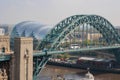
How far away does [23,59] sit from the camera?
118 feet

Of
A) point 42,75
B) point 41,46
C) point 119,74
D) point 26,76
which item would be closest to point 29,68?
point 26,76

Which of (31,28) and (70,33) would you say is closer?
(70,33)

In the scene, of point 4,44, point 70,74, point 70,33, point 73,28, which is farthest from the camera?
point 70,74

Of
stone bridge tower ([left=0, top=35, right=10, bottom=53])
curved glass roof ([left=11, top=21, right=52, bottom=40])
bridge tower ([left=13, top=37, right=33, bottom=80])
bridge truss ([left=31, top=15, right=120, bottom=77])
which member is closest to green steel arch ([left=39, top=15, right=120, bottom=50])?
bridge truss ([left=31, top=15, right=120, bottom=77])

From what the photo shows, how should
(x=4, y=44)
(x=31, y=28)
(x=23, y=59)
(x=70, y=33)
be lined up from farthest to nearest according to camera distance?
(x=31, y=28) < (x=70, y=33) < (x=4, y=44) < (x=23, y=59)

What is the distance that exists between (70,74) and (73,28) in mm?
7918

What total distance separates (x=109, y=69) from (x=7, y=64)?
2989cm

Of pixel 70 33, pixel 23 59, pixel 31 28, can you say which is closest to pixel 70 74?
pixel 70 33

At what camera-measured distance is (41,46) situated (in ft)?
161

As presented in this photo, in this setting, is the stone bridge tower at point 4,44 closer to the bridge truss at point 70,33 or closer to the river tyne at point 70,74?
the bridge truss at point 70,33

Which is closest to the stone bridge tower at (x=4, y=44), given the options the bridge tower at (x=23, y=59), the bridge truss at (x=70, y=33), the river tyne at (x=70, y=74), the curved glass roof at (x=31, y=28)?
the bridge tower at (x=23, y=59)

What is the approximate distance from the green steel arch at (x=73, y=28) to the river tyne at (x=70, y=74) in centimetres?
634

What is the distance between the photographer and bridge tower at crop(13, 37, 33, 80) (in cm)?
3547

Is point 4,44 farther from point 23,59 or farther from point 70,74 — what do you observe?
point 70,74
